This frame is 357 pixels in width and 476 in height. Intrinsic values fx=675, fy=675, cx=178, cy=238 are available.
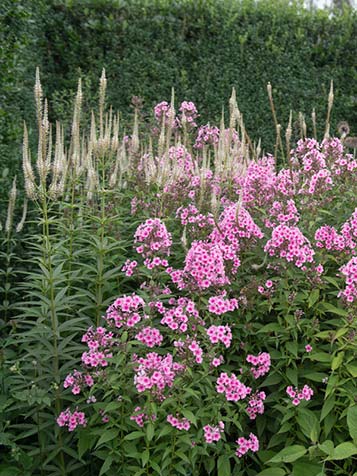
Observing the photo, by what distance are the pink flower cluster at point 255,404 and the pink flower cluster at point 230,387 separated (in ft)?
0.83

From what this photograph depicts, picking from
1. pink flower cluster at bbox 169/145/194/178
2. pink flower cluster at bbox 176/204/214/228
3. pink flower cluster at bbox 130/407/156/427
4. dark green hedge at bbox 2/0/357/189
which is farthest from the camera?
dark green hedge at bbox 2/0/357/189

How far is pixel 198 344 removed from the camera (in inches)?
119

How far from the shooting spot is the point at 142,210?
4.24 metres

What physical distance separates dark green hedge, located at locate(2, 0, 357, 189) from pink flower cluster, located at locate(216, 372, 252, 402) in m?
5.96

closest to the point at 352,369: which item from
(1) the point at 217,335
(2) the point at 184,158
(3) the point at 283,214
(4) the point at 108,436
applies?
(1) the point at 217,335

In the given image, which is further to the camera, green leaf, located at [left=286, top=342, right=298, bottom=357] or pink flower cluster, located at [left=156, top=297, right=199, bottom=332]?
green leaf, located at [left=286, top=342, right=298, bottom=357]

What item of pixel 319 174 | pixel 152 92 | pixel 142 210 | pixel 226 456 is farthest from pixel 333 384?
pixel 152 92

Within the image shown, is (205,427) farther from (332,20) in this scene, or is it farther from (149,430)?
(332,20)

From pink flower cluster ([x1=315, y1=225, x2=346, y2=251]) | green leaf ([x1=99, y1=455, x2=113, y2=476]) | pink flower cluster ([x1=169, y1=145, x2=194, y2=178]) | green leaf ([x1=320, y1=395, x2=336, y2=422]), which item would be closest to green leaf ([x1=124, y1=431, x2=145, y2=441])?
green leaf ([x1=99, y1=455, x2=113, y2=476])

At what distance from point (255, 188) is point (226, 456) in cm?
160

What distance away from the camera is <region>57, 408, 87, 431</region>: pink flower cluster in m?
3.18

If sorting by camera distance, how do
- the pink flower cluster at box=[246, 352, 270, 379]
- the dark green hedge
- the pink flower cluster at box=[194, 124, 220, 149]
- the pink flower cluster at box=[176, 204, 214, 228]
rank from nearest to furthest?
the pink flower cluster at box=[246, 352, 270, 379] → the pink flower cluster at box=[176, 204, 214, 228] → the pink flower cluster at box=[194, 124, 220, 149] → the dark green hedge

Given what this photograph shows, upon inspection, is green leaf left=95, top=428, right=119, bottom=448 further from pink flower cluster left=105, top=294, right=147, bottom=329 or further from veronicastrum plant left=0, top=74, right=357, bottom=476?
pink flower cluster left=105, top=294, right=147, bottom=329

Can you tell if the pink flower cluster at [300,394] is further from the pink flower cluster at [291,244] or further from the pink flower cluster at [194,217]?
the pink flower cluster at [194,217]
